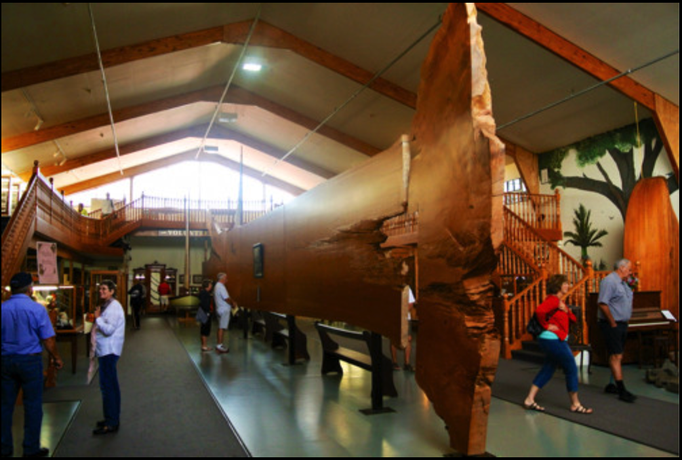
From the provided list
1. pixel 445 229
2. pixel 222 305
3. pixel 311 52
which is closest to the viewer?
pixel 445 229

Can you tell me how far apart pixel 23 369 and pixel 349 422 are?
2.51m

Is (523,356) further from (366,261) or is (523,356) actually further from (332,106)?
(332,106)

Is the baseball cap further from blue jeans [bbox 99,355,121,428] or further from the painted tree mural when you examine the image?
the painted tree mural

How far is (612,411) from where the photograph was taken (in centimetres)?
451

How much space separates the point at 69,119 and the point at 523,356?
38.9 feet

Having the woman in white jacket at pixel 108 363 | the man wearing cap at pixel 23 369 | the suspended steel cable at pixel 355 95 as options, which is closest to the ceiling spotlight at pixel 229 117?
the suspended steel cable at pixel 355 95

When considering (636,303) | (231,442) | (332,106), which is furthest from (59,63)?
(636,303)

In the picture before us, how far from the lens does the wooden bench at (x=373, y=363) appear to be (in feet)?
14.8

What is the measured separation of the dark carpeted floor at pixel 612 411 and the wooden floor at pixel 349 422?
0.62ft

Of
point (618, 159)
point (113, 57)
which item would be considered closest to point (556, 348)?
point (618, 159)

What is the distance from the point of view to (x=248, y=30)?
10766 millimetres

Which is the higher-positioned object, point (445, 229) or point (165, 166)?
point (165, 166)

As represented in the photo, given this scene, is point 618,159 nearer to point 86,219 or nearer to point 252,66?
point 252,66

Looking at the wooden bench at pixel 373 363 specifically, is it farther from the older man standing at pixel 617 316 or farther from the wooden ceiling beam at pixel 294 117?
the wooden ceiling beam at pixel 294 117
